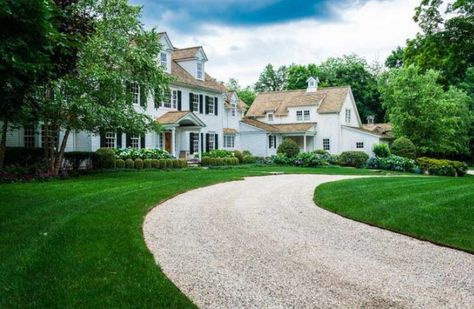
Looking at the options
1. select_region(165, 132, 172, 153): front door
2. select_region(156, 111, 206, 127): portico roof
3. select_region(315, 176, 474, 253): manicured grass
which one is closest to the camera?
select_region(315, 176, 474, 253): manicured grass

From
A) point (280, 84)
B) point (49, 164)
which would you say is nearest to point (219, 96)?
point (49, 164)

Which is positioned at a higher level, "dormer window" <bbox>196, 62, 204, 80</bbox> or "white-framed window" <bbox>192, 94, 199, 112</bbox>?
"dormer window" <bbox>196, 62, 204, 80</bbox>

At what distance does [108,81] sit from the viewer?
57.6 ft

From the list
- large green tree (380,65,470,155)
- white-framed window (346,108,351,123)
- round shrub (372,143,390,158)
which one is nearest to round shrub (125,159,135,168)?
round shrub (372,143,390,158)

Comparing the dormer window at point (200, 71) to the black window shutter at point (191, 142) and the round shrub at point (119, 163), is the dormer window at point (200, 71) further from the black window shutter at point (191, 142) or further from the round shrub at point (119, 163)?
the round shrub at point (119, 163)

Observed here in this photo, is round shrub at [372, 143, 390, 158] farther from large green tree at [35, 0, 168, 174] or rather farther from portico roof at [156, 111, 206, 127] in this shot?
large green tree at [35, 0, 168, 174]

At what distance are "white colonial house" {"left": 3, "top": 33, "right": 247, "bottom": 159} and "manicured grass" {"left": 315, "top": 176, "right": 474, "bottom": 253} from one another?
14.0m

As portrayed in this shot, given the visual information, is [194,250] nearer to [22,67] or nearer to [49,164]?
Answer: [22,67]

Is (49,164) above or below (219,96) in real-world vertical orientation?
below

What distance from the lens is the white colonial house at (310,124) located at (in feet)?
128

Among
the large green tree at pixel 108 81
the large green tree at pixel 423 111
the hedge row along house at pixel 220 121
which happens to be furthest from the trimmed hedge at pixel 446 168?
the large green tree at pixel 108 81

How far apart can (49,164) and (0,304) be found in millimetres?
15033

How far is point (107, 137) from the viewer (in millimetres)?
23953

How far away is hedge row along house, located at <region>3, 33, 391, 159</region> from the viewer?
24930mm
